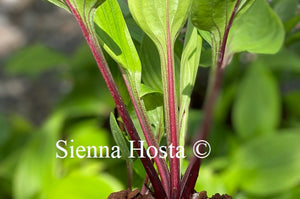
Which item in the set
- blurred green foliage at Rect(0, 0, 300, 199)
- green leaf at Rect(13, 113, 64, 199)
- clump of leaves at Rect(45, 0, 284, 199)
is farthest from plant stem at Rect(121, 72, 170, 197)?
green leaf at Rect(13, 113, 64, 199)

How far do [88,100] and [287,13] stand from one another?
3.93 feet

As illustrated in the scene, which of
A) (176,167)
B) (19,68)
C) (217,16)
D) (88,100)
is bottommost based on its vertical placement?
(176,167)

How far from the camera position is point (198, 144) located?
377 millimetres

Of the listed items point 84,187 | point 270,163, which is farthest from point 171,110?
point 270,163

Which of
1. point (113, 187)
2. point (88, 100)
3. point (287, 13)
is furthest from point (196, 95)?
point (287, 13)

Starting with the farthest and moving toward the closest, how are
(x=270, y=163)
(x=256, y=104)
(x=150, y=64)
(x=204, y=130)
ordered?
(x=256, y=104), (x=270, y=163), (x=150, y=64), (x=204, y=130)

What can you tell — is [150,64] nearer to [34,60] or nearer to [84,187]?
[84,187]

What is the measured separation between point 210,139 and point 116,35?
664 millimetres

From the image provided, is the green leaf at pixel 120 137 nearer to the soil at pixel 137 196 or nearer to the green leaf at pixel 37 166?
the soil at pixel 137 196

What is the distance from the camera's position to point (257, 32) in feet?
1.77

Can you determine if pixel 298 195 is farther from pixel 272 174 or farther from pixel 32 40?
pixel 32 40

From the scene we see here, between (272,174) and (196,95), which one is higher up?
(196,95)

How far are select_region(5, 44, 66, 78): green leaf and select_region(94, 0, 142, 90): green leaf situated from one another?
1530 millimetres

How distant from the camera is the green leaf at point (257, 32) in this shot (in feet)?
1.60
